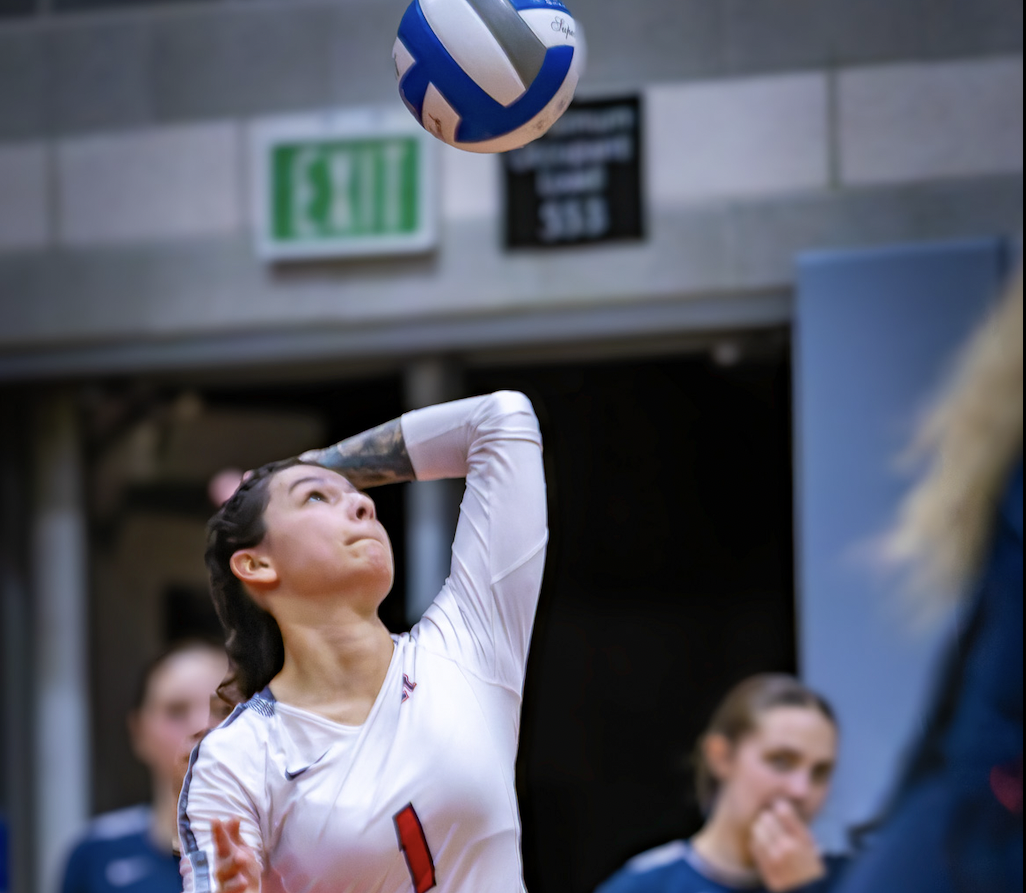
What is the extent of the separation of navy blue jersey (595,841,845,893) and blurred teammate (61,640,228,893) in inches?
57.2

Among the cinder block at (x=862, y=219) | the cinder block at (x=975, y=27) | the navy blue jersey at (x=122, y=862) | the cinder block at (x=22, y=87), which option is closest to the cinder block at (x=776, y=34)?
the cinder block at (x=975, y=27)

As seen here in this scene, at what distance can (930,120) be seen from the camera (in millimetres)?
5312

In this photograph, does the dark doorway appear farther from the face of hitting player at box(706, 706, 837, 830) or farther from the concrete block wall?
the face of hitting player at box(706, 706, 837, 830)

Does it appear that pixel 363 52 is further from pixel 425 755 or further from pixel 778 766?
pixel 425 755

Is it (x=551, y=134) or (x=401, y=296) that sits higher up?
(x=551, y=134)

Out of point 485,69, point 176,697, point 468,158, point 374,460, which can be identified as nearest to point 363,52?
point 468,158

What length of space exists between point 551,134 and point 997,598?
238 centimetres

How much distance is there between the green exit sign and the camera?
567 centimetres

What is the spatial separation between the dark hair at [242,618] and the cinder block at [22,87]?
407cm

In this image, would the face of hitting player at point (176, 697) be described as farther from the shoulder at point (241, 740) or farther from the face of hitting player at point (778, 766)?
the shoulder at point (241, 740)

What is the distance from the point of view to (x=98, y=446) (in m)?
6.23

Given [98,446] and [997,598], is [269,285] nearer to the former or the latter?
[98,446]

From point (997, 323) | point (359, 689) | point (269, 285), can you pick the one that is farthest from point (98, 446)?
point (359, 689)

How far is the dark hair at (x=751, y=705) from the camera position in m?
4.83
